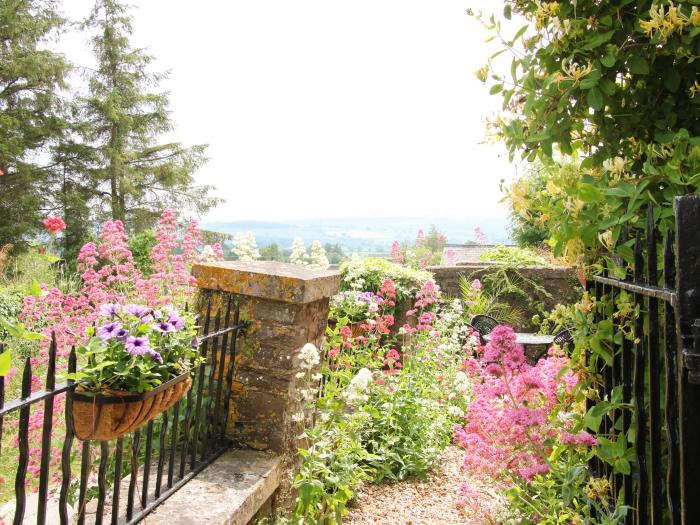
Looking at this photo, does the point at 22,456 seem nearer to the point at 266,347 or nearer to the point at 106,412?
the point at 106,412

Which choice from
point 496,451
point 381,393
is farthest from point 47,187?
point 496,451

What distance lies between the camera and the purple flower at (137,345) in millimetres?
1691

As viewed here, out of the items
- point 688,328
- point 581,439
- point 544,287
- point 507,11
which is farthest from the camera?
point 544,287

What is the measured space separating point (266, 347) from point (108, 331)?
3.65ft

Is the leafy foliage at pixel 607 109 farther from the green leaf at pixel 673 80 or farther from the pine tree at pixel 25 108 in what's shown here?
the pine tree at pixel 25 108

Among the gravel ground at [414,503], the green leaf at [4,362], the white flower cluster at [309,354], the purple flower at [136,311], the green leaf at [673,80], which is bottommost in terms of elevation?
the gravel ground at [414,503]

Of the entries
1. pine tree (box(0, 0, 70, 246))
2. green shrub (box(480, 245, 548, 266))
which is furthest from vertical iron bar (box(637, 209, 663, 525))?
pine tree (box(0, 0, 70, 246))

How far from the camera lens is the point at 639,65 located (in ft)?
4.80

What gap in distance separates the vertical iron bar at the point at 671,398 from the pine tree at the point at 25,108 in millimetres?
22076

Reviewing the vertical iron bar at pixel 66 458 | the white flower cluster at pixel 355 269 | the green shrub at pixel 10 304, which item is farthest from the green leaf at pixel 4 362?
the green shrub at pixel 10 304

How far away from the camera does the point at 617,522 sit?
5.10 ft

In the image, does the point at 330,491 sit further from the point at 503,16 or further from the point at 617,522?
the point at 503,16

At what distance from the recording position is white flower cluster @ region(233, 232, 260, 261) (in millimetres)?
8344

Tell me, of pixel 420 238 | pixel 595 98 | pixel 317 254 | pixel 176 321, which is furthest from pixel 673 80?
pixel 420 238
